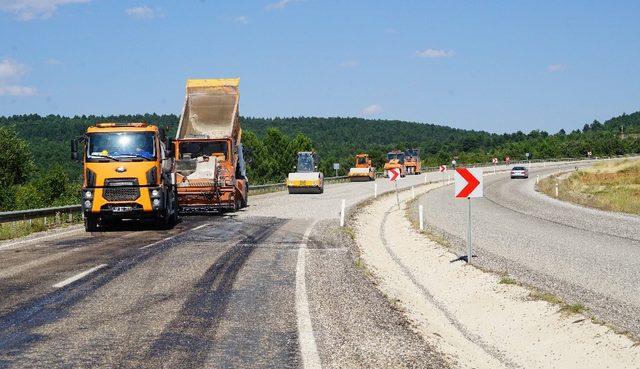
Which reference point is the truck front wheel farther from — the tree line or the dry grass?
the dry grass

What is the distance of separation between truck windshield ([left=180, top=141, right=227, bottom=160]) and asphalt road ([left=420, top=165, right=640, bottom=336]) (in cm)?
894

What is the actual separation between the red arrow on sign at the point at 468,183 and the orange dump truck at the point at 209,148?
595 inches

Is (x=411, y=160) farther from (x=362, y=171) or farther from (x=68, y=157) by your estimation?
(x=68, y=157)

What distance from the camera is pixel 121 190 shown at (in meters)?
20.5

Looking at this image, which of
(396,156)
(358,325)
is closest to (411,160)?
(396,156)

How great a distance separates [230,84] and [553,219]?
47.6 feet

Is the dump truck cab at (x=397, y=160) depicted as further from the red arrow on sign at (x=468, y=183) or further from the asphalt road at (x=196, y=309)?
the red arrow on sign at (x=468, y=183)

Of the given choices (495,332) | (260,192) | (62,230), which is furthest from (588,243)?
(260,192)

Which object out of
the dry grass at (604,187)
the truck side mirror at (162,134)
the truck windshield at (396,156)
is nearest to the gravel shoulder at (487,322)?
the truck side mirror at (162,134)

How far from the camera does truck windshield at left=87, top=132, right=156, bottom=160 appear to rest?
20.3 metres

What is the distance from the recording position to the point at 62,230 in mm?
21797

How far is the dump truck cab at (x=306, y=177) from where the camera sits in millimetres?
47094

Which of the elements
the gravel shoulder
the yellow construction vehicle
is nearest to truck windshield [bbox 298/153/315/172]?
the yellow construction vehicle

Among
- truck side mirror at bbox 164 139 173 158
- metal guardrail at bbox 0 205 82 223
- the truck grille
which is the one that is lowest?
metal guardrail at bbox 0 205 82 223
